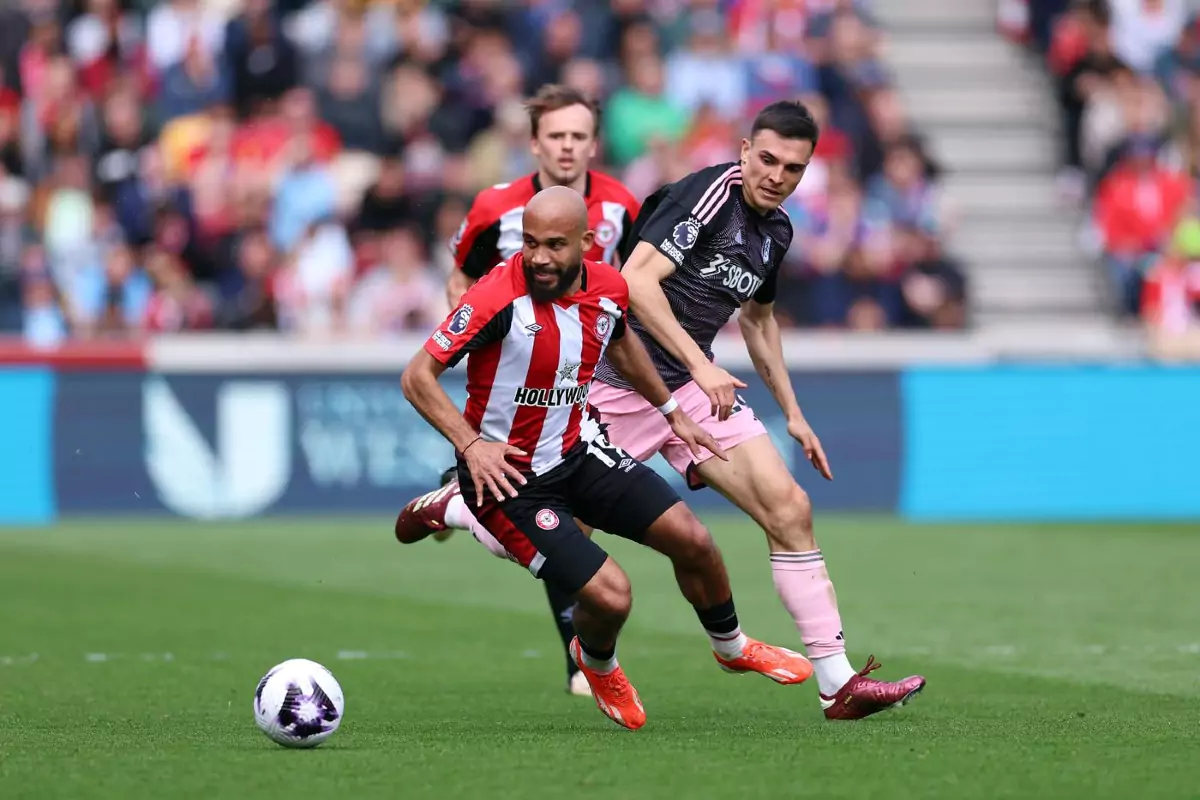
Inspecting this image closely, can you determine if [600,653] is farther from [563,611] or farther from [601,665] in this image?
[563,611]

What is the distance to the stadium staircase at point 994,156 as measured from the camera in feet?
74.3

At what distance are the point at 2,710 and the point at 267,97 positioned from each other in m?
12.3

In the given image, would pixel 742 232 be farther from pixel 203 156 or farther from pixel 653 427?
pixel 203 156

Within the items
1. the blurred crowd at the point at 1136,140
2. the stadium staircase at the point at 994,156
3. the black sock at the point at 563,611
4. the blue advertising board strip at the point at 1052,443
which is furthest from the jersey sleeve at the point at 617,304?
the stadium staircase at the point at 994,156

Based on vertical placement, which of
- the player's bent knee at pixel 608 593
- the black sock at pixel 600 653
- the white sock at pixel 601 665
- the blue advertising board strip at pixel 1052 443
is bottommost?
the blue advertising board strip at pixel 1052 443

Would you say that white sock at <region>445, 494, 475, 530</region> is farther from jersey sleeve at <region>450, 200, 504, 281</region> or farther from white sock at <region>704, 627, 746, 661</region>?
jersey sleeve at <region>450, 200, 504, 281</region>

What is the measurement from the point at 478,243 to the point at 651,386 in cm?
174

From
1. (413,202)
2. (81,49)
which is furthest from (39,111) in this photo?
(413,202)

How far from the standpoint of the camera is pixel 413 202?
61.8ft

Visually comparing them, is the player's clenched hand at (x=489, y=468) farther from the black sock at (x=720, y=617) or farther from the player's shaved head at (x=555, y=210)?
the black sock at (x=720, y=617)

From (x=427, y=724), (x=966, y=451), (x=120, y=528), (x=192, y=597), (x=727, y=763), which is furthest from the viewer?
(x=966, y=451)

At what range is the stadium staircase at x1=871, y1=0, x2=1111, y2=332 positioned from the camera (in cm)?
2266

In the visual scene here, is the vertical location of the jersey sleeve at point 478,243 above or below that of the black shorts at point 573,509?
above

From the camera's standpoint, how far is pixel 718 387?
736 centimetres
